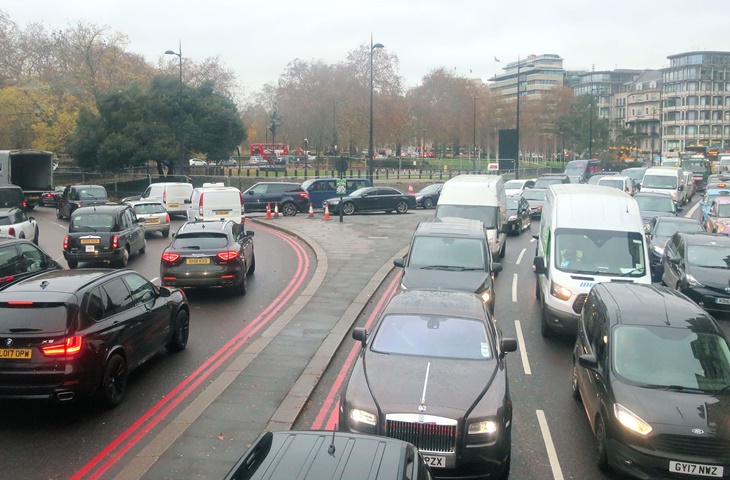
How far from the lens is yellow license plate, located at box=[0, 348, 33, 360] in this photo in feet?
25.5

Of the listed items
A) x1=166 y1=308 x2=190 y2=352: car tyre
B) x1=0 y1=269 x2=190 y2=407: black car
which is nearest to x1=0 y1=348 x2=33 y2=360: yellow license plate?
x1=0 y1=269 x2=190 y2=407: black car

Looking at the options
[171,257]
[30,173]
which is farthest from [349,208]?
[171,257]

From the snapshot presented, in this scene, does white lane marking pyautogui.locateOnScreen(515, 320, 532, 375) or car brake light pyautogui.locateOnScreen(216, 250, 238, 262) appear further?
car brake light pyautogui.locateOnScreen(216, 250, 238, 262)

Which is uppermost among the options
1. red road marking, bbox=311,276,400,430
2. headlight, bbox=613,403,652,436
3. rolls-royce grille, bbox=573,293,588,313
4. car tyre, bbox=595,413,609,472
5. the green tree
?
the green tree

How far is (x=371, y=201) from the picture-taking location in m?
35.1

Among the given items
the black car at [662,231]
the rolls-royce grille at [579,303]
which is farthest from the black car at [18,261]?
the black car at [662,231]

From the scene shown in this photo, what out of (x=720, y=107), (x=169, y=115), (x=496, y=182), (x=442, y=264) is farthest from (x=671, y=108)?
(x=442, y=264)

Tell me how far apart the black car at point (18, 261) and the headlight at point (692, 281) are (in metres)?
13.3

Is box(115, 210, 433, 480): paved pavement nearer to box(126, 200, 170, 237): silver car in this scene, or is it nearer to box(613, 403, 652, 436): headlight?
box(613, 403, 652, 436): headlight

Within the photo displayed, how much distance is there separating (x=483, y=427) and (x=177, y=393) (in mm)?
4673

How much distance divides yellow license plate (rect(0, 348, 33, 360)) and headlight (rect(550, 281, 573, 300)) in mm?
8187

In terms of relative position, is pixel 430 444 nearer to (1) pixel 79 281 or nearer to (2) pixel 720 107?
(1) pixel 79 281

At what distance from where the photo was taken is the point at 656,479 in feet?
20.9

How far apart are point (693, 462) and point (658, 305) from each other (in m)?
2.49
